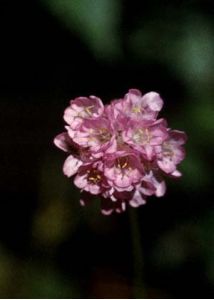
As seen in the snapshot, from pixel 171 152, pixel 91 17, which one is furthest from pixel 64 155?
pixel 171 152

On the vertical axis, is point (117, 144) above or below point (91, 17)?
below

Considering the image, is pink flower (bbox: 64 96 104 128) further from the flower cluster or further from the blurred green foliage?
the blurred green foliage

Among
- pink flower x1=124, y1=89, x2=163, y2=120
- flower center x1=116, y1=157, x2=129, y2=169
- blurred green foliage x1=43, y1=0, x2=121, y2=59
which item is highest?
blurred green foliage x1=43, y1=0, x2=121, y2=59

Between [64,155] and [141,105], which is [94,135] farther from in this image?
[64,155]

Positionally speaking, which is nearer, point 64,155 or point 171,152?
point 171,152

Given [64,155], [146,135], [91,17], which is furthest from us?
[64,155]

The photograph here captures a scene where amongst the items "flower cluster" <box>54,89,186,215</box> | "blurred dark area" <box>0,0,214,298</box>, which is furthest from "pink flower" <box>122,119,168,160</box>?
"blurred dark area" <box>0,0,214,298</box>

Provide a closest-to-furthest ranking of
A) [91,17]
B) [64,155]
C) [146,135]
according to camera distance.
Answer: [146,135], [91,17], [64,155]
